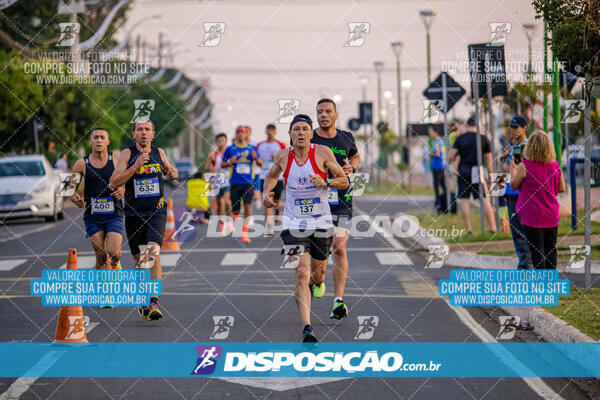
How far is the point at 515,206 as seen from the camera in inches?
501

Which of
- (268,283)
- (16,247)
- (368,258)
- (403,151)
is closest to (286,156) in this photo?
(268,283)

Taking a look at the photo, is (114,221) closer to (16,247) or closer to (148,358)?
(148,358)

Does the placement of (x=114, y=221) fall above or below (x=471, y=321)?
above

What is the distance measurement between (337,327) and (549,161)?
8.76ft

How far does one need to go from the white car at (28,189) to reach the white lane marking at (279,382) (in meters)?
20.3

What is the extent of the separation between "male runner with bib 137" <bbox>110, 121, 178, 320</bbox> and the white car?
1662 cm

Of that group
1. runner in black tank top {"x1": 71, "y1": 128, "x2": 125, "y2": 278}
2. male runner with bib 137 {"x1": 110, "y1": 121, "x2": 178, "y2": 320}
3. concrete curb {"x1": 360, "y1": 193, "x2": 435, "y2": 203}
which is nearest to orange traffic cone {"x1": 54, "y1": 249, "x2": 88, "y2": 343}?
male runner with bib 137 {"x1": 110, "y1": 121, "x2": 178, "y2": 320}

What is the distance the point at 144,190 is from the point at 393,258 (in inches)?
288

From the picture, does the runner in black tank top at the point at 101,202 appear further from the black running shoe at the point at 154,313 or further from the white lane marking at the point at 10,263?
the white lane marking at the point at 10,263

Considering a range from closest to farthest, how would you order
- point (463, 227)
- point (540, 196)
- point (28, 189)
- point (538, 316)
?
1. point (538, 316)
2. point (540, 196)
3. point (463, 227)
4. point (28, 189)

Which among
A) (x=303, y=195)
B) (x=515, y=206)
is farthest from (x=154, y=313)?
(x=515, y=206)

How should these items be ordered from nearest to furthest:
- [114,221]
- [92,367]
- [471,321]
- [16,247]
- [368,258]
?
[92,367]
[471,321]
[114,221]
[368,258]
[16,247]

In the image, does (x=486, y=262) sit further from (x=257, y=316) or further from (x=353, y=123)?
(x=353, y=123)

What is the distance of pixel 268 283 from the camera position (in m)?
14.3
